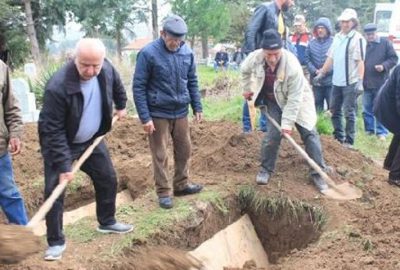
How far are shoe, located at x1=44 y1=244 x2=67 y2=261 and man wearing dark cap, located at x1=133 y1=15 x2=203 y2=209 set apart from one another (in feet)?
4.53

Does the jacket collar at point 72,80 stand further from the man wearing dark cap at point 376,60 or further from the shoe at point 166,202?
the man wearing dark cap at point 376,60

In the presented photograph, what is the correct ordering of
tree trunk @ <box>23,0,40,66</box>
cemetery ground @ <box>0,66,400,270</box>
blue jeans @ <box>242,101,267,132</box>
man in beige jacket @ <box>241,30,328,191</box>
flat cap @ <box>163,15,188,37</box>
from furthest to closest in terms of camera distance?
1. tree trunk @ <box>23,0,40,66</box>
2. blue jeans @ <box>242,101,267,132</box>
3. man in beige jacket @ <box>241,30,328,191</box>
4. flat cap @ <box>163,15,188,37</box>
5. cemetery ground @ <box>0,66,400,270</box>

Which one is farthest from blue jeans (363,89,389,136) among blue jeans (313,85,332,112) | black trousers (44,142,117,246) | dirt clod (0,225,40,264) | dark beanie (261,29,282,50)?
dirt clod (0,225,40,264)

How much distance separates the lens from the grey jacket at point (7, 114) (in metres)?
4.74

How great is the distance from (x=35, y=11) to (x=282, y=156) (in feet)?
63.2

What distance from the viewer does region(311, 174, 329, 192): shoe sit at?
6352 mm

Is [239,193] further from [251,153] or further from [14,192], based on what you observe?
[14,192]

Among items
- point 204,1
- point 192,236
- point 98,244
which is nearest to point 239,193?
point 192,236

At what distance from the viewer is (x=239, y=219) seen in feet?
20.8

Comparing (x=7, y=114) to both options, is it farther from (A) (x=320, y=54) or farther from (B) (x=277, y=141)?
(A) (x=320, y=54)

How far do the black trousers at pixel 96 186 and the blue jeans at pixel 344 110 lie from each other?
172 inches

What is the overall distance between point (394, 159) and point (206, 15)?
2557 centimetres

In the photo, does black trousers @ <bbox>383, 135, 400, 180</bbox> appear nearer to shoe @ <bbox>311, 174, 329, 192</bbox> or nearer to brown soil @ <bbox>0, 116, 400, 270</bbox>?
brown soil @ <bbox>0, 116, 400, 270</bbox>

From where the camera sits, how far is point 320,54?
919cm
